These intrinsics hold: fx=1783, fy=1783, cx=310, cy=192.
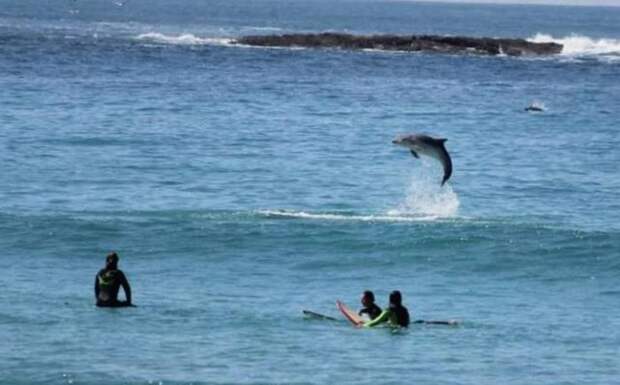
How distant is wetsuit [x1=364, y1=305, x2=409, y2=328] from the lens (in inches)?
1251

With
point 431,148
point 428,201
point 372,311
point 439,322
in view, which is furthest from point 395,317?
point 428,201

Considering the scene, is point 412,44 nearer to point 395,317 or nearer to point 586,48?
point 586,48

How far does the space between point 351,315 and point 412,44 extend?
92.9 metres

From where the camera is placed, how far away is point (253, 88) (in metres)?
88.8

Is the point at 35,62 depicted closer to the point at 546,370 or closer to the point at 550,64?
the point at 550,64

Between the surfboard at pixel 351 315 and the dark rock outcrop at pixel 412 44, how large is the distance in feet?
291

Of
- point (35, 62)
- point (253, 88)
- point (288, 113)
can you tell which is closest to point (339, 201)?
point (288, 113)

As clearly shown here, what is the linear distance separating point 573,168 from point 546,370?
32123 millimetres

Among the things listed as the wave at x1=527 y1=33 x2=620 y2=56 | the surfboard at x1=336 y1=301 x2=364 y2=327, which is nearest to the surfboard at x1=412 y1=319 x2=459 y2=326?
the surfboard at x1=336 y1=301 x2=364 y2=327

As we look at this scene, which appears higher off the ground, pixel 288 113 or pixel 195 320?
pixel 288 113

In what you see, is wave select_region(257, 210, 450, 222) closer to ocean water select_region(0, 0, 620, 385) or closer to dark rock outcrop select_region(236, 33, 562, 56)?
ocean water select_region(0, 0, 620, 385)

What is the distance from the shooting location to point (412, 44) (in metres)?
125

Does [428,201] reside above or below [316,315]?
above

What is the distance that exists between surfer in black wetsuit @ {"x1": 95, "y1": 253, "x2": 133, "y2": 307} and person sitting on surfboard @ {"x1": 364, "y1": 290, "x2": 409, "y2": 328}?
4717 mm
